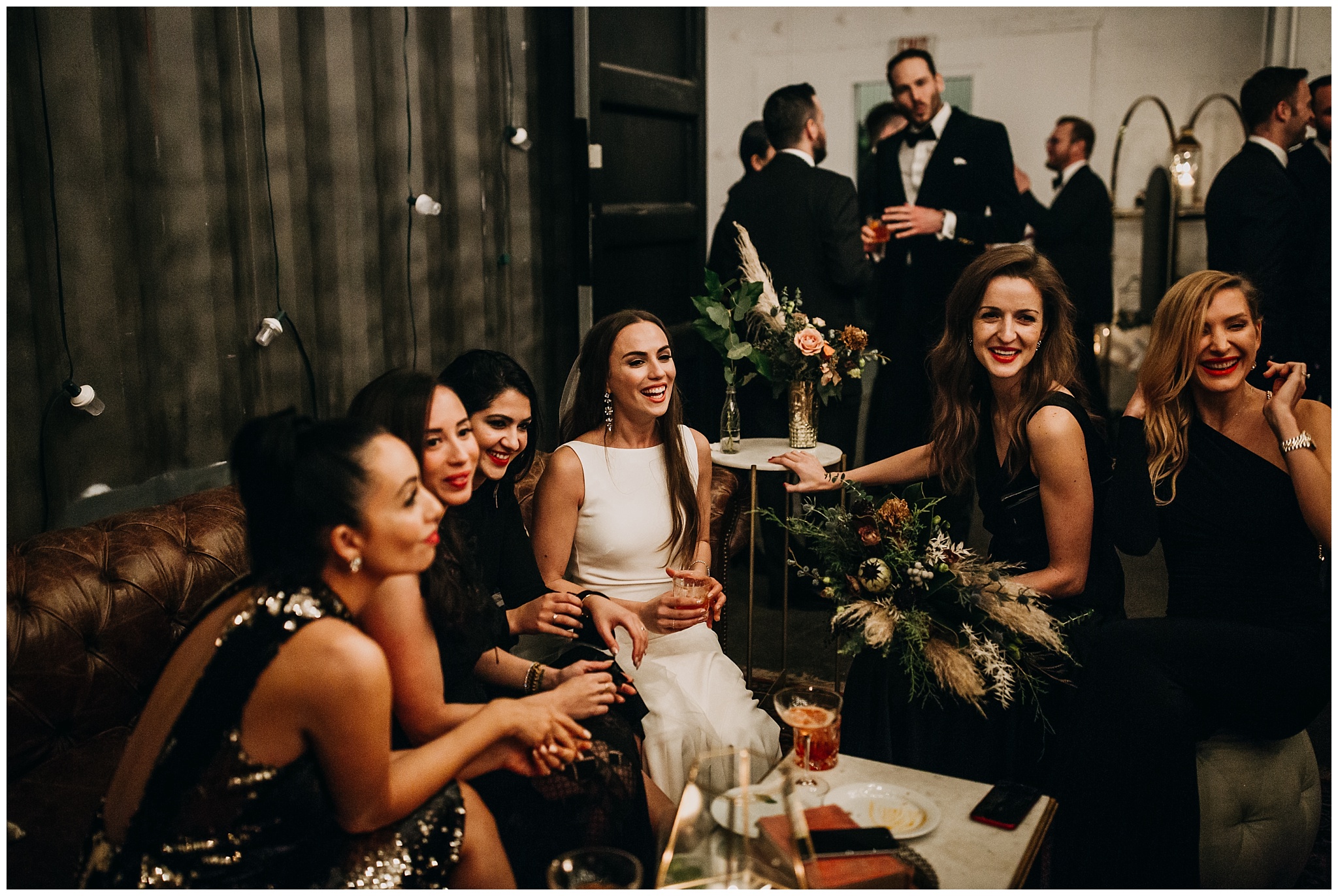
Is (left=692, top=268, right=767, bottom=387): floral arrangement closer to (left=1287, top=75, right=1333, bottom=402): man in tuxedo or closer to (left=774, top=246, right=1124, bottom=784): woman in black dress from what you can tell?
(left=774, top=246, right=1124, bottom=784): woman in black dress

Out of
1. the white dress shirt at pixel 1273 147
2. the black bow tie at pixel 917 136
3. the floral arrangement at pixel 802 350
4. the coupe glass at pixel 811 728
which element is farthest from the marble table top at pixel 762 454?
the white dress shirt at pixel 1273 147

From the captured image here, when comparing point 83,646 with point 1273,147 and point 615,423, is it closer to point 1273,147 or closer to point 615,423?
point 615,423

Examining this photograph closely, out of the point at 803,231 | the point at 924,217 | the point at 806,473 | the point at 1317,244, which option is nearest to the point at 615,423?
the point at 806,473

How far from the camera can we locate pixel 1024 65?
6.77 m

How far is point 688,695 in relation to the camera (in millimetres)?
2209

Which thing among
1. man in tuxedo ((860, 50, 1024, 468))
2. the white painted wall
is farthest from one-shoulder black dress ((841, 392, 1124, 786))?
the white painted wall

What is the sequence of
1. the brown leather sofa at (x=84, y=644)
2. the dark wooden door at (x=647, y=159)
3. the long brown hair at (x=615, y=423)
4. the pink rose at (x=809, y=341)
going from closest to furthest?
the brown leather sofa at (x=84, y=644), the long brown hair at (x=615, y=423), the pink rose at (x=809, y=341), the dark wooden door at (x=647, y=159)

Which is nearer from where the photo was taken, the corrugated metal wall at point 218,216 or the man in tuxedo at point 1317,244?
the corrugated metal wall at point 218,216

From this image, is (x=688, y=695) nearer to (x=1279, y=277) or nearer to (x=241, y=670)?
(x=241, y=670)

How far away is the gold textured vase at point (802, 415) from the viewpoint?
3303mm

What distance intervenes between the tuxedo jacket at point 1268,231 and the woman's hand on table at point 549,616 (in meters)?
2.99

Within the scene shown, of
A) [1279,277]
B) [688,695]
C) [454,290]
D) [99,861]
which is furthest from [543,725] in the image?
[1279,277]

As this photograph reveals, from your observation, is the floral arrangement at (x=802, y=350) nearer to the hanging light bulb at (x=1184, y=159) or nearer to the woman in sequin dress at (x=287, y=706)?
the woman in sequin dress at (x=287, y=706)

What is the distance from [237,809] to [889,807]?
95 cm
